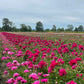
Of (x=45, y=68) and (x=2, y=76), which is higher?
(x=45, y=68)

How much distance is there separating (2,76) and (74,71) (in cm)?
174

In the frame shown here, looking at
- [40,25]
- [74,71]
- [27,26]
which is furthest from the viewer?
[40,25]

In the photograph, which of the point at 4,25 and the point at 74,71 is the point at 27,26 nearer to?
the point at 4,25

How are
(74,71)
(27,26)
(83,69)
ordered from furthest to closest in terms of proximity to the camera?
(27,26)
(83,69)
(74,71)

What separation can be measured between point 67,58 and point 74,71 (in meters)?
1.66

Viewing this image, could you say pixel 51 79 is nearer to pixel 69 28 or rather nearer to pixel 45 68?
pixel 45 68

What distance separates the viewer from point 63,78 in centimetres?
240

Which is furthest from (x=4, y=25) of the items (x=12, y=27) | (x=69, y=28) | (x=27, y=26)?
(x=69, y=28)

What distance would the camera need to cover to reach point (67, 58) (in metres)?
4.42

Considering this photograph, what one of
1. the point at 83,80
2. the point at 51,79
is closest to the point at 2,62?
the point at 51,79

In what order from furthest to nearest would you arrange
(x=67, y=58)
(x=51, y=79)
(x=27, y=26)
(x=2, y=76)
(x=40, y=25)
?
(x=40, y=25) → (x=27, y=26) → (x=67, y=58) → (x=2, y=76) → (x=51, y=79)

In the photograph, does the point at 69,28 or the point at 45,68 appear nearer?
the point at 45,68

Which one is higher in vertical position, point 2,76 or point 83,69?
point 83,69

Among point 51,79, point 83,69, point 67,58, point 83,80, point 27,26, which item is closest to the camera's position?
point 83,80
